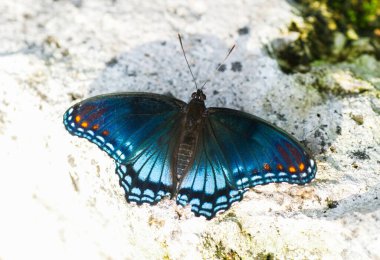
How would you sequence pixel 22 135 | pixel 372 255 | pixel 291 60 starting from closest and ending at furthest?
pixel 372 255 < pixel 22 135 < pixel 291 60

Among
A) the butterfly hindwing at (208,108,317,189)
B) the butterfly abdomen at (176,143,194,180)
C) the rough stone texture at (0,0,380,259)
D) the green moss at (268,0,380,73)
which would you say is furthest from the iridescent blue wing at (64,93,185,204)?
the green moss at (268,0,380,73)

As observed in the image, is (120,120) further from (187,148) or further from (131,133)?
(187,148)

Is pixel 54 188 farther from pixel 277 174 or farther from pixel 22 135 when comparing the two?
pixel 277 174

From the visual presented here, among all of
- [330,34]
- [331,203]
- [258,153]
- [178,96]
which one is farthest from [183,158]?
[330,34]

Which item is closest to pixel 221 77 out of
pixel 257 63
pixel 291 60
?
pixel 257 63

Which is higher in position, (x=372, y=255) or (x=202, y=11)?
(x=202, y=11)

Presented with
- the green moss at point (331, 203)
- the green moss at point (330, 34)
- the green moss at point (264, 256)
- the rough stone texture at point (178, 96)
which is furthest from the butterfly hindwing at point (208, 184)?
the green moss at point (330, 34)

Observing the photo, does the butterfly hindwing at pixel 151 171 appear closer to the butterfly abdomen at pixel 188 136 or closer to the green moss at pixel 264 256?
the butterfly abdomen at pixel 188 136
